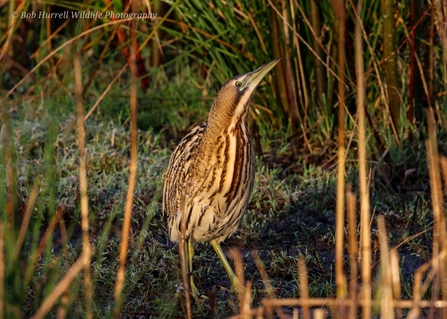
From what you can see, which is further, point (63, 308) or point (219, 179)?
point (219, 179)

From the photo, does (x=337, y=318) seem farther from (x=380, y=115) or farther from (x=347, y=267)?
(x=380, y=115)

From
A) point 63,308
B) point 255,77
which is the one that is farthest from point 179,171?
point 63,308

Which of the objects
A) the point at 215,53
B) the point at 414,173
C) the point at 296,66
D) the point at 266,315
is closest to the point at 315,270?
the point at 266,315

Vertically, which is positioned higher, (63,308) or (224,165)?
(224,165)

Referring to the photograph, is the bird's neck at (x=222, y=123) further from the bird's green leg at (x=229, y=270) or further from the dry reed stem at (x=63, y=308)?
the dry reed stem at (x=63, y=308)

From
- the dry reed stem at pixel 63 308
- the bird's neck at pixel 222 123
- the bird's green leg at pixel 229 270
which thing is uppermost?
the bird's neck at pixel 222 123

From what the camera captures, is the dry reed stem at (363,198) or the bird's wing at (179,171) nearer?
the dry reed stem at (363,198)

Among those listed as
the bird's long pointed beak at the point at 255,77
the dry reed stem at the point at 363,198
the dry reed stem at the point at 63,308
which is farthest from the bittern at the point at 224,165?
the dry reed stem at the point at 63,308

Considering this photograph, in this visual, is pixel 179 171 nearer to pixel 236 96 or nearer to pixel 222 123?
pixel 222 123

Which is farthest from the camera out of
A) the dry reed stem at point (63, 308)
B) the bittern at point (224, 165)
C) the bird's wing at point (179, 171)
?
the bird's wing at point (179, 171)

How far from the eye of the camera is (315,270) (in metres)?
3.80

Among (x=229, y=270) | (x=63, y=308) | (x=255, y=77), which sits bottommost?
(x=229, y=270)

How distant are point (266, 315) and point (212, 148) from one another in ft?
2.41

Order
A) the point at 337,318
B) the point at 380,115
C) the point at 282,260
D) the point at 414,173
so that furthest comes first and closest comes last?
the point at 380,115 → the point at 414,173 → the point at 282,260 → the point at 337,318
